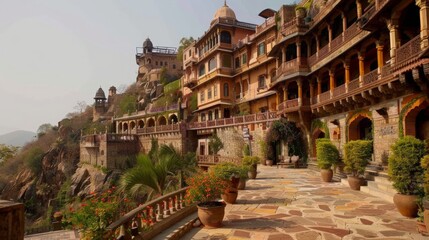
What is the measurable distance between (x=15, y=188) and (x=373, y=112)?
54.4 metres

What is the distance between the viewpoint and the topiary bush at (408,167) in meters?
7.23

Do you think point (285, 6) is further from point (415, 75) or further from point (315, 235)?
point (315, 235)

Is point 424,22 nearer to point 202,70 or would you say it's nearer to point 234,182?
point 234,182

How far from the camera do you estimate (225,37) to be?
116 ft

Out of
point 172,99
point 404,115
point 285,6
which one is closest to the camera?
point 404,115

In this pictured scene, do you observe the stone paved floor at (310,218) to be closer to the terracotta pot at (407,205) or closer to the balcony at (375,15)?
the terracotta pot at (407,205)

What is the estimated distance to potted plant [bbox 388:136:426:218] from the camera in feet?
23.8

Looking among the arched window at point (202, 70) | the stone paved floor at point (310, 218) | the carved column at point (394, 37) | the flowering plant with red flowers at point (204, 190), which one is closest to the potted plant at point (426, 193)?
the stone paved floor at point (310, 218)

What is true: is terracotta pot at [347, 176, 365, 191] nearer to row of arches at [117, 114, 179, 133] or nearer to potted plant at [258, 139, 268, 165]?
potted plant at [258, 139, 268, 165]

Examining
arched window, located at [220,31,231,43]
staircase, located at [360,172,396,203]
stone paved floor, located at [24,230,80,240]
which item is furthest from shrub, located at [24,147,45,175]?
staircase, located at [360,172,396,203]

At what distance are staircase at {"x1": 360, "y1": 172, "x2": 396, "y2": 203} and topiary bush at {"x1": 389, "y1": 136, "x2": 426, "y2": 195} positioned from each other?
2539 millimetres

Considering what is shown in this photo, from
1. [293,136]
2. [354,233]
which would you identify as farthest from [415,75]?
[293,136]

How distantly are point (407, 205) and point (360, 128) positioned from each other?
11855 mm

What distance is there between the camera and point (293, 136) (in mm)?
22703
